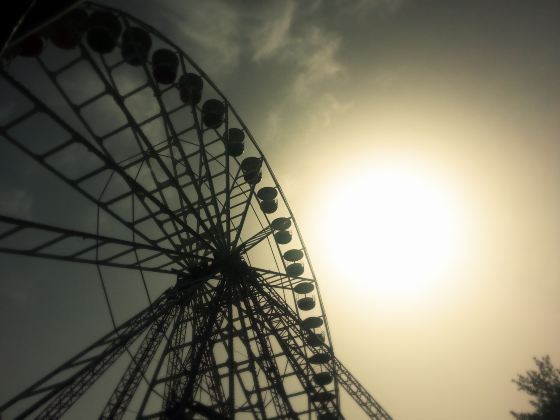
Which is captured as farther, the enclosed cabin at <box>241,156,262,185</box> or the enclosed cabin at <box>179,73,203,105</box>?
the enclosed cabin at <box>241,156,262,185</box>

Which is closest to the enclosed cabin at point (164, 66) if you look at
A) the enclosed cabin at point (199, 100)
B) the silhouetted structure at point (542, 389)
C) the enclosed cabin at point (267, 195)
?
the enclosed cabin at point (199, 100)

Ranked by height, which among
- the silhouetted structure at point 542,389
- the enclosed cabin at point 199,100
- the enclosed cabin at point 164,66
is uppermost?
the enclosed cabin at point 199,100

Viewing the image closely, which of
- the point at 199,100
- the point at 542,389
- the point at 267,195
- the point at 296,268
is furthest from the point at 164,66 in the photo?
the point at 542,389

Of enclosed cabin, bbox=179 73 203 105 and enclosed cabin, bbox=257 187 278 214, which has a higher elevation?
enclosed cabin, bbox=179 73 203 105

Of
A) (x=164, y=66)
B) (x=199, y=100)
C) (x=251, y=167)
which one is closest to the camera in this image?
(x=164, y=66)

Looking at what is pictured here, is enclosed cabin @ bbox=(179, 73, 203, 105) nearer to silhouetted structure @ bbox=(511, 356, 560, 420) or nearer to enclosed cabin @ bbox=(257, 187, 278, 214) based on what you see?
enclosed cabin @ bbox=(257, 187, 278, 214)

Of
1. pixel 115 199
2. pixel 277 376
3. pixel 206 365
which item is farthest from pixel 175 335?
pixel 115 199

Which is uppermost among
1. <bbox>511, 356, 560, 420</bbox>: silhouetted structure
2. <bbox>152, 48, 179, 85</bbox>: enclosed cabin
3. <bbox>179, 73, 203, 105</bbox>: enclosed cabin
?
<bbox>179, 73, 203, 105</bbox>: enclosed cabin

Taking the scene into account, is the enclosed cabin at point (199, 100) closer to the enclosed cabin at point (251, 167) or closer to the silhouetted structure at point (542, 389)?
the enclosed cabin at point (251, 167)

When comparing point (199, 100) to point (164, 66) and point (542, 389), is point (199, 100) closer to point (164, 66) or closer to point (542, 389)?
point (164, 66)

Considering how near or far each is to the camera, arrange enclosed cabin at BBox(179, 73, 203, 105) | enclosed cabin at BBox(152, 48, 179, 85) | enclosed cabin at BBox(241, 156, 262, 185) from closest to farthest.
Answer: enclosed cabin at BBox(152, 48, 179, 85) → enclosed cabin at BBox(179, 73, 203, 105) → enclosed cabin at BBox(241, 156, 262, 185)

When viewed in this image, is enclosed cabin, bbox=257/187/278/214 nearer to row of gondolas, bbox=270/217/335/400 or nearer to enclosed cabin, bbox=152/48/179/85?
row of gondolas, bbox=270/217/335/400

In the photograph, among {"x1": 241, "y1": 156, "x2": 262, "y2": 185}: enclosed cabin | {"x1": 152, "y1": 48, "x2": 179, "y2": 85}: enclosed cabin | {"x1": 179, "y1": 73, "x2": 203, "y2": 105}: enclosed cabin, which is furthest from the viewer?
{"x1": 241, "y1": 156, "x2": 262, "y2": 185}: enclosed cabin

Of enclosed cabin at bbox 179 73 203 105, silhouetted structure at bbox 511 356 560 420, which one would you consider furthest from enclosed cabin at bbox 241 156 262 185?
silhouetted structure at bbox 511 356 560 420
